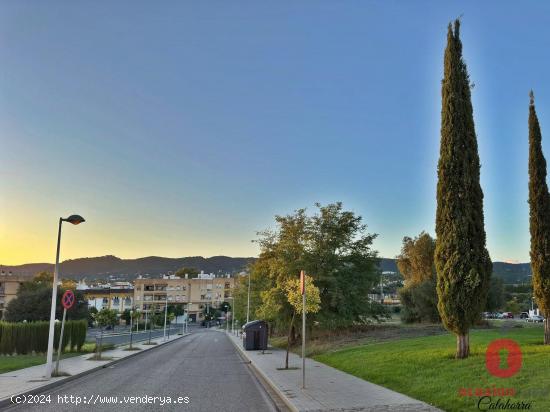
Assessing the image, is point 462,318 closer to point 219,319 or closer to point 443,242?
point 443,242

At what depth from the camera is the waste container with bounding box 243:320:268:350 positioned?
111 feet

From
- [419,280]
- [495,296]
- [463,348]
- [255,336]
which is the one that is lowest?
[255,336]

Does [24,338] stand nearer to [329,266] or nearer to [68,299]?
[68,299]

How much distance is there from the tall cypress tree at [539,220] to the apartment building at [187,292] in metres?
143

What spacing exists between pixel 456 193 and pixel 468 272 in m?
2.76

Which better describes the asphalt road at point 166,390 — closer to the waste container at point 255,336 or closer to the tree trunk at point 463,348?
the tree trunk at point 463,348

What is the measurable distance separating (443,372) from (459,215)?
552 cm

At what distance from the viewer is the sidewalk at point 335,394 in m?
10.6

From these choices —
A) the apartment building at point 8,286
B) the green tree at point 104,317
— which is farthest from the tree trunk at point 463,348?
the apartment building at point 8,286

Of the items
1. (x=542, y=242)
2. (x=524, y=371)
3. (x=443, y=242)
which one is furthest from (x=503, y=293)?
(x=524, y=371)

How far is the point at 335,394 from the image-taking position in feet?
41.0

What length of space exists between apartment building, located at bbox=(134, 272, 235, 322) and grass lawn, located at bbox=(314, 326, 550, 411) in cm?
14187

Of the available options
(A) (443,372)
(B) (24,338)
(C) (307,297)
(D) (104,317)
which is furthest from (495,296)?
(B) (24,338)

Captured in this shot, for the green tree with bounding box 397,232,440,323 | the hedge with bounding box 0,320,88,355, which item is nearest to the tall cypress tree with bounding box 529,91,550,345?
the green tree with bounding box 397,232,440,323
